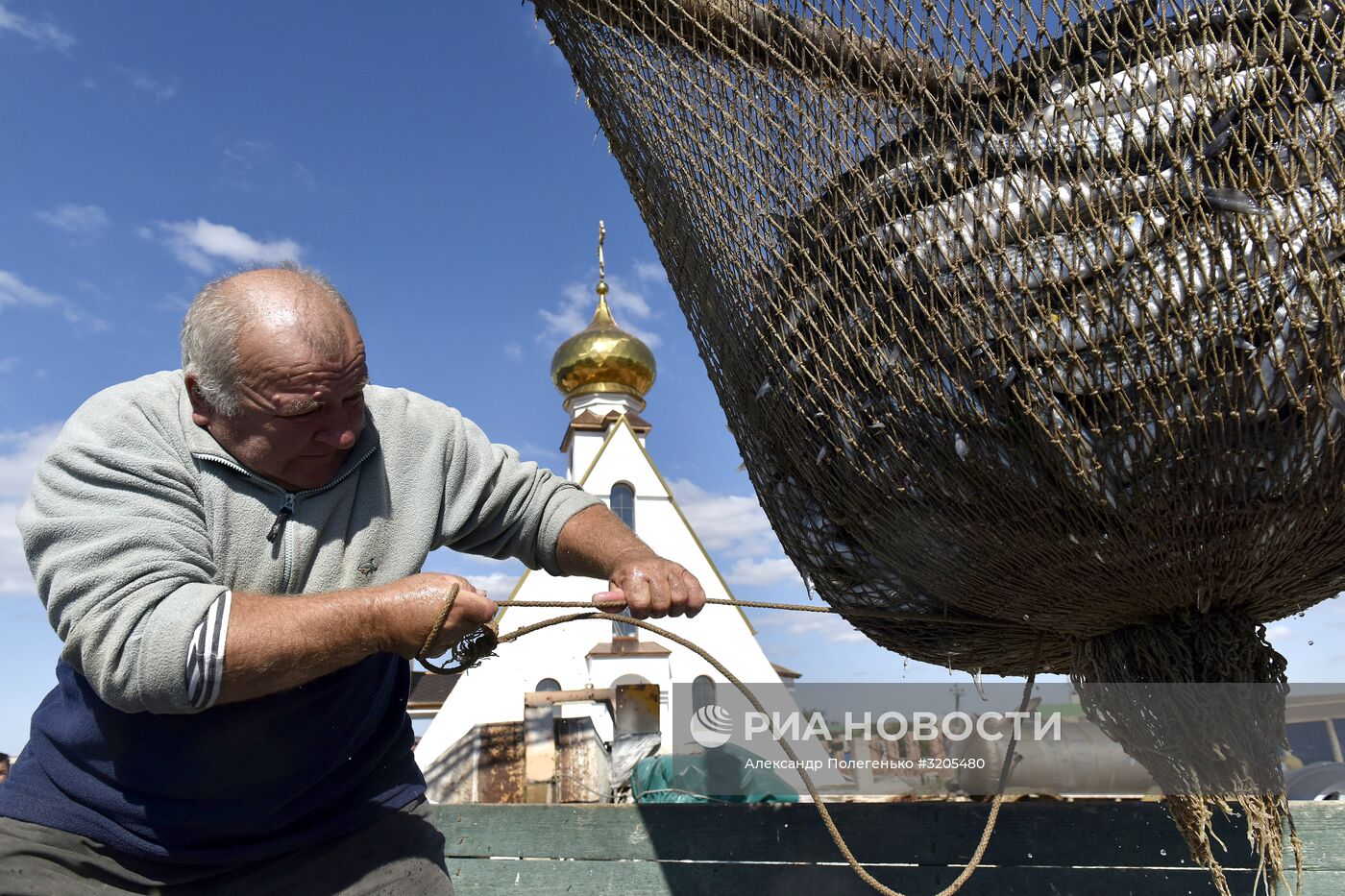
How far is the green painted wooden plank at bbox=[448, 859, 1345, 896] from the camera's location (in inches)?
96.7

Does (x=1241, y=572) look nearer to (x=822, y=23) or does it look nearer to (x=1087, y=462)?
(x=1087, y=462)

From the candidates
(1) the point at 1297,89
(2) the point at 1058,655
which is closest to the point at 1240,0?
(1) the point at 1297,89

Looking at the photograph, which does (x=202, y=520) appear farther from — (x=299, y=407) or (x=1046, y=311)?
(x=1046, y=311)

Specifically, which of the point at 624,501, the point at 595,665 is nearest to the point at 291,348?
the point at 595,665

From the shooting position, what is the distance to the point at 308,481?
1.91 metres

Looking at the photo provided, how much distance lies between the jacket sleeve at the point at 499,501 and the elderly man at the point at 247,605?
1 centimetres

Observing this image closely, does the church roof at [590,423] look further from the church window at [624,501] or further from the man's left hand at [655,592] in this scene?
the man's left hand at [655,592]

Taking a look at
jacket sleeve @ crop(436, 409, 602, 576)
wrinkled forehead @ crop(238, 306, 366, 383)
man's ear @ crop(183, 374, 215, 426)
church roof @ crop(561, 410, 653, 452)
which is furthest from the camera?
church roof @ crop(561, 410, 653, 452)

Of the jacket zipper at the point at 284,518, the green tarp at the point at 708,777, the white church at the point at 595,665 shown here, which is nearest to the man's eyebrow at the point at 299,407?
the jacket zipper at the point at 284,518

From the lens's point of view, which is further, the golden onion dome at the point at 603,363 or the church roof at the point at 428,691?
the golden onion dome at the point at 603,363

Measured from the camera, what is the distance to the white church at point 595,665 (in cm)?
439

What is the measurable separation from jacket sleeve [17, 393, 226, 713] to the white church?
283cm

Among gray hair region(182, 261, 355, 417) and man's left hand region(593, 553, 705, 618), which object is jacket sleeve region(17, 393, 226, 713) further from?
man's left hand region(593, 553, 705, 618)

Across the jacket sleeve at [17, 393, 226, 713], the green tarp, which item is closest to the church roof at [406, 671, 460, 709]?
the green tarp
